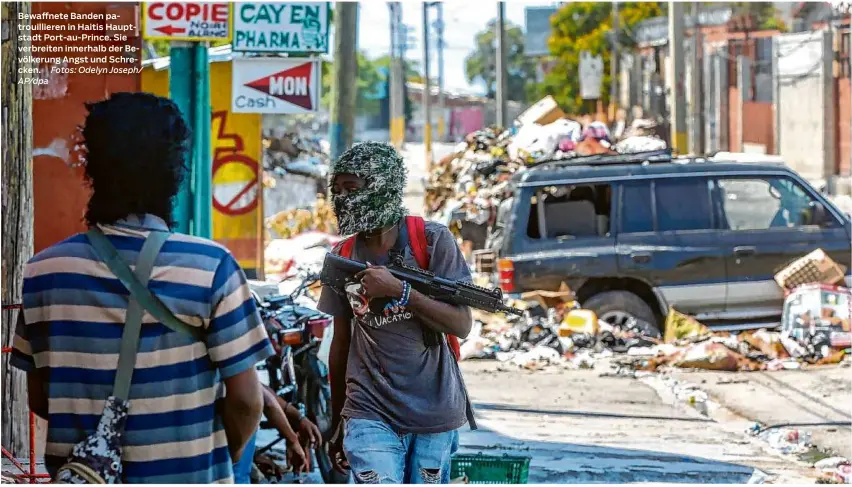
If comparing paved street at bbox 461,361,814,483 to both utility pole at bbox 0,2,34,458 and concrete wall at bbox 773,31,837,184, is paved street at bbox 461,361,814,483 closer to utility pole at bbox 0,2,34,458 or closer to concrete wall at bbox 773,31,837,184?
utility pole at bbox 0,2,34,458

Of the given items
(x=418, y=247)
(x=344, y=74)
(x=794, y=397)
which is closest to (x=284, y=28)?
(x=344, y=74)

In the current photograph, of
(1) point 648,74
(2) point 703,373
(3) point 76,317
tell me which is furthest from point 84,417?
(1) point 648,74

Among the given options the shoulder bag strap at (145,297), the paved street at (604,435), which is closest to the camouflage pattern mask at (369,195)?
the shoulder bag strap at (145,297)

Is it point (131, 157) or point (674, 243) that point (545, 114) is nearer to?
point (674, 243)

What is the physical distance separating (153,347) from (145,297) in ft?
0.39

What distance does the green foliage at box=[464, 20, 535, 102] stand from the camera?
9681cm

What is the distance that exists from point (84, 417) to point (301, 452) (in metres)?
0.85

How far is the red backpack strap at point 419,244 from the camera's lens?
14.8 ft

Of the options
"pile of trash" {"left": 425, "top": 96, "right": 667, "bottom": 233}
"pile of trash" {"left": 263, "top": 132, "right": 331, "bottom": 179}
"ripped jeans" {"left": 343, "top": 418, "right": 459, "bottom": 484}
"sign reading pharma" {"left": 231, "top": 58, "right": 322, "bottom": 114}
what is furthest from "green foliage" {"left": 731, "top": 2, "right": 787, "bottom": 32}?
"ripped jeans" {"left": 343, "top": 418, "right": 459, "bottom": 484}

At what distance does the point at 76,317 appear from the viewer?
3.09m

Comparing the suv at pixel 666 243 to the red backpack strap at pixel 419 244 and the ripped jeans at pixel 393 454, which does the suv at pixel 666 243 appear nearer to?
the red backpack strap at pixel 419 244

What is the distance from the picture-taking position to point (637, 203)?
40.0ft

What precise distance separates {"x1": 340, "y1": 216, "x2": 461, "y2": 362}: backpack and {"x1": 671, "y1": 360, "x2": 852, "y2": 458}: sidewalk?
14.4 feet

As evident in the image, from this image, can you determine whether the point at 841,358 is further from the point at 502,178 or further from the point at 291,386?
the point at 502,178
